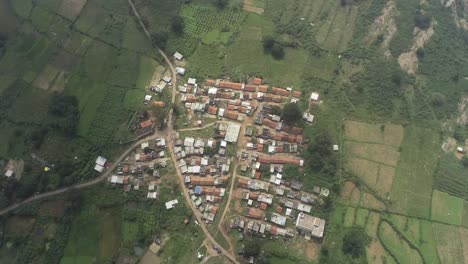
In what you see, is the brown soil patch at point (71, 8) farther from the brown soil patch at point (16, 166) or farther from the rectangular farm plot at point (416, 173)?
the rectangular farm plot at point (416, 173)

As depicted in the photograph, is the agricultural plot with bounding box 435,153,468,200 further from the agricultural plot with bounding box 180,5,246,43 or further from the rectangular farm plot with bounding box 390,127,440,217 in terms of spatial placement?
the agricultural plot with bounding box 180,5,246,43

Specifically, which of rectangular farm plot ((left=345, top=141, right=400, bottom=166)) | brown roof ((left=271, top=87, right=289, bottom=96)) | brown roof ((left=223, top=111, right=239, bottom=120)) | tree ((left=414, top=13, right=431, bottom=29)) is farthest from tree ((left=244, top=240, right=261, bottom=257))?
tree ((left=414, top=13, right=431, bottom=29))

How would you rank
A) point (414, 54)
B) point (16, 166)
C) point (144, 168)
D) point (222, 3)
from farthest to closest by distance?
point (222, 3) < point (414, 54) < point (16, 166) < point (144, 168)

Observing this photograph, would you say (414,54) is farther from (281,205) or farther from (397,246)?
(281,205)

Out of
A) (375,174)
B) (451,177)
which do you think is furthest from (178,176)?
(451,177)

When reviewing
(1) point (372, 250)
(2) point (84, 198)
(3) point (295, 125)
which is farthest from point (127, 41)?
(1) point (372, 250)

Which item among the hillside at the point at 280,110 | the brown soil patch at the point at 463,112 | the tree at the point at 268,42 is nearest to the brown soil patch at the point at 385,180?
the hillside at the point at 280,110
